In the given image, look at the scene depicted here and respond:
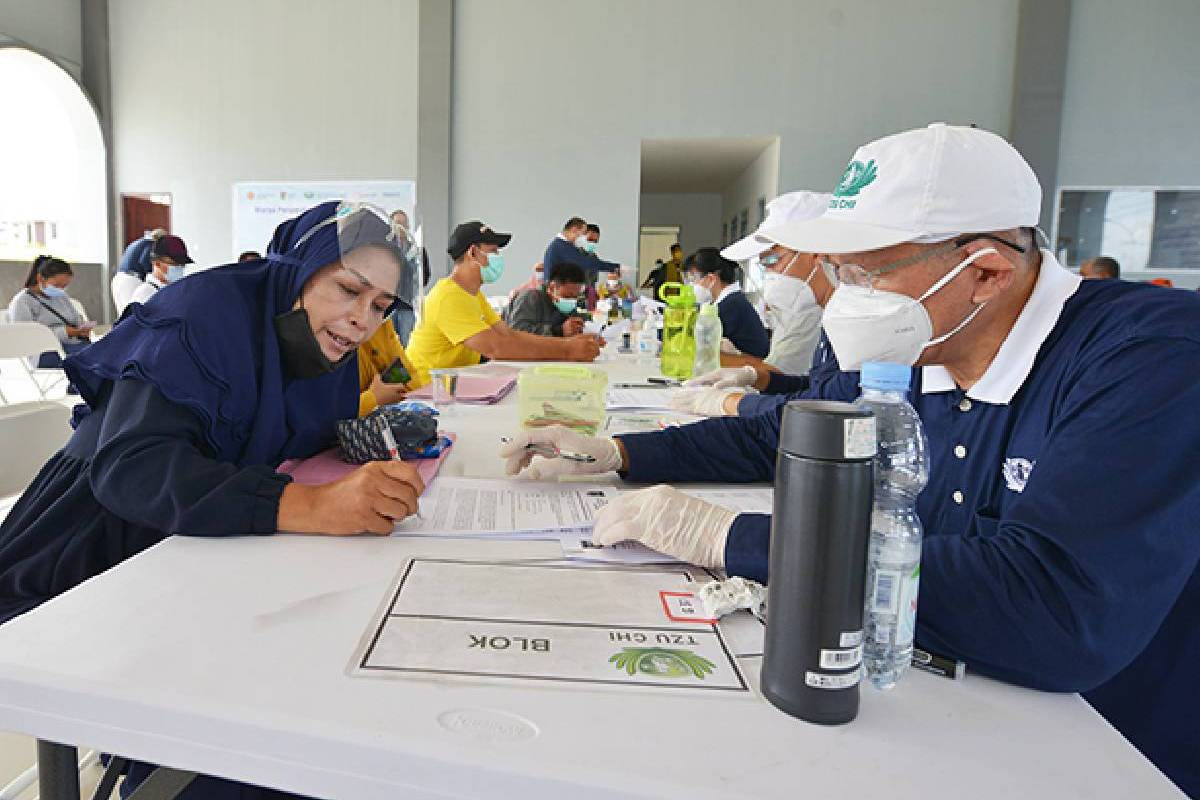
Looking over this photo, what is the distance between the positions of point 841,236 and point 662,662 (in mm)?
639

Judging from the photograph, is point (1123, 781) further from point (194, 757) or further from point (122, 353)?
point (122, 353)

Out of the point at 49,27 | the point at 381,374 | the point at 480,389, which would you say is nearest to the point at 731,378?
the point at 480,389

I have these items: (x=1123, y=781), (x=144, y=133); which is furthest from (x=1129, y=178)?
(x=144, y=133)

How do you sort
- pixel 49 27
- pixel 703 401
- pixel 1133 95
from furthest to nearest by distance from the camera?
pixel 49 27 < pixel 1133 95 < pixel 703 401

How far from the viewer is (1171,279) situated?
24.8 ft

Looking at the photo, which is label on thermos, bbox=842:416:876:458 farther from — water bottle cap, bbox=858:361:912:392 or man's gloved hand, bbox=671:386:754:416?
man's gloved hand, bbox=671:386:754:416

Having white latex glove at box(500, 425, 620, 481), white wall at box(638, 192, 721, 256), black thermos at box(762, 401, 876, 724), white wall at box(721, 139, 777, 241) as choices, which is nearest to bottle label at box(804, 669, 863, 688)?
black thermos at box(762, 401, 876, 724)

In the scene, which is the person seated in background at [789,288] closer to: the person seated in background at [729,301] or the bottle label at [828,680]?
the person seated in background at [729,301]

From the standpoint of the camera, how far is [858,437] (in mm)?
558

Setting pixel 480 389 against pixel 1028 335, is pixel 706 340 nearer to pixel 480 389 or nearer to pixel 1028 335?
pixel 480 389

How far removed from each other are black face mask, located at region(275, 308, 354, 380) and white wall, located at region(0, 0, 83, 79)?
9.07 m

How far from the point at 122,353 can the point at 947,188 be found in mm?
1185

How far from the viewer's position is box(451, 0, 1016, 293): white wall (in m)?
7.67

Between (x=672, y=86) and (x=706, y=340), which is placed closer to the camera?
(x=706, y=340)
